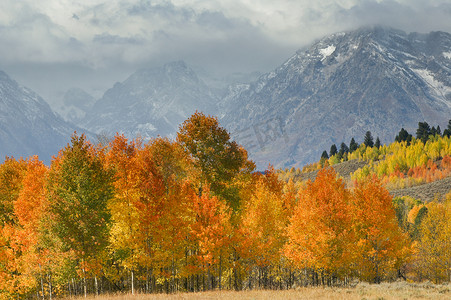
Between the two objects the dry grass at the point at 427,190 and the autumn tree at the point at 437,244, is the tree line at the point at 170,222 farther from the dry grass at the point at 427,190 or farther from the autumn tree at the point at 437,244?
the dry grass at the point at 427,190

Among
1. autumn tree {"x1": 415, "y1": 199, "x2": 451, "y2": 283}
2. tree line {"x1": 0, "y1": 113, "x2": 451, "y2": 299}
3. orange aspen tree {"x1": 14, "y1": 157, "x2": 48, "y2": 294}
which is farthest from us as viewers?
autumn tree {"x1": 415, "y1": 199, "x2": 451, "y2": 283}

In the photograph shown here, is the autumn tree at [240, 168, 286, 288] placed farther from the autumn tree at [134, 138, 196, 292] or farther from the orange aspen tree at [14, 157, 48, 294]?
the orange aspen tree at [14, 157, 48, 294]

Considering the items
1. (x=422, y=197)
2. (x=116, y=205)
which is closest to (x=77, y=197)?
(x=116, y=205)

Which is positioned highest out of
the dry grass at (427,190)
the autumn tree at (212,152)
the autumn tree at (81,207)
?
the dry grass at (427,190)

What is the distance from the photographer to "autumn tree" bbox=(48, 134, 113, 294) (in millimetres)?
32812

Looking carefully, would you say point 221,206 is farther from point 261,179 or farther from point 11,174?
point 11,174

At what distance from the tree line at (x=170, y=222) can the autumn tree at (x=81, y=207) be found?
9cm

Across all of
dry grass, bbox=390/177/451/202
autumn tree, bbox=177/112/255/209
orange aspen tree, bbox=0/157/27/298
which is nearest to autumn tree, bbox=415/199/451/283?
autumn tree, bbox=177/112/255/209

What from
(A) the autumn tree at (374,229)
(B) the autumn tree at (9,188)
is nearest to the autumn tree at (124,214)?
(B) the autumn tree at (9,188)

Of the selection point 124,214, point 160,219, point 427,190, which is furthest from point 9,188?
point 427,190

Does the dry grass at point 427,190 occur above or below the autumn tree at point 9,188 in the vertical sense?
above

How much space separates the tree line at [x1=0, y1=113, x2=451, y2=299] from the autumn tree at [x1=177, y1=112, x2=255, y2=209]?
0.10 metres

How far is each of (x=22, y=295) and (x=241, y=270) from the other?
24461 millimetres

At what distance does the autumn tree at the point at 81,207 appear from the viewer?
32.8m
